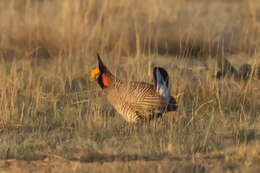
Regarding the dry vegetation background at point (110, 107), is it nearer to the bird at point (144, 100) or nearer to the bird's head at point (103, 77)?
the bird at point (144, 100)

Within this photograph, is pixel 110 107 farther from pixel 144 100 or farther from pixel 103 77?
pixel 144 100

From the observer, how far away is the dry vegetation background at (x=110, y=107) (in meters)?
3.57

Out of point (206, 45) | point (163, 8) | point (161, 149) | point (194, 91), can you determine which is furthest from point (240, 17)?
point (161, 149)

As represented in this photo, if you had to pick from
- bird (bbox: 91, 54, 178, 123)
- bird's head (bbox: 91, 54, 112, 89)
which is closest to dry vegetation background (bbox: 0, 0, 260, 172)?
bird (bbox: 91, 54, 178, 123)

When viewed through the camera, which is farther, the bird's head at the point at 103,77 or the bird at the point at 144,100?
the bird's head at the point at 103,77

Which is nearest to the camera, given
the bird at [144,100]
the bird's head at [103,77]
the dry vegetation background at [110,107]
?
the dry vegetation background at [110,107]

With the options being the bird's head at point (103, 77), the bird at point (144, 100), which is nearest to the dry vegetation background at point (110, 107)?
the bird at point (144, 100)

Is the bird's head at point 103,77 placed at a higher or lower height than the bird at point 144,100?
higher

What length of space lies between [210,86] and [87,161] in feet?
6.24

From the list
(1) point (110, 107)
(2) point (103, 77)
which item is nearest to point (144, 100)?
(2) point (103, 77)

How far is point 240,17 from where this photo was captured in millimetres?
8594

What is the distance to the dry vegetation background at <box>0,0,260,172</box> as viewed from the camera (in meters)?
3.57

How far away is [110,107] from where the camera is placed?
4.97 m

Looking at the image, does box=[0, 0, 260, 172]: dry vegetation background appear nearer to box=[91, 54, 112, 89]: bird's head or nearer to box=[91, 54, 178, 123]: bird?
box=[91, 54, 178, 123]: bird
